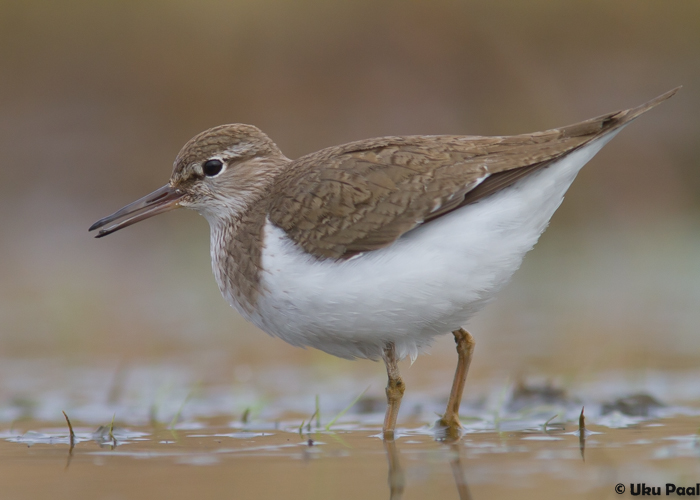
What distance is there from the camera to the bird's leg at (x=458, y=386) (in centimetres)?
513

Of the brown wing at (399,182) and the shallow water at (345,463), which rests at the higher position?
the brown wing at (399,182)

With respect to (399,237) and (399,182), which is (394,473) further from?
(399,182)

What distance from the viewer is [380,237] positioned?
16.1 ft

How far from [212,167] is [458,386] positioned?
2.19m

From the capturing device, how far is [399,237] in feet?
16.2

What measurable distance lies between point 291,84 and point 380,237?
9.03 metres

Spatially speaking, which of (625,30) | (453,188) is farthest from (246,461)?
(625,30)

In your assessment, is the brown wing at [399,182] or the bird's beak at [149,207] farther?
the bird's beak at [149,207]

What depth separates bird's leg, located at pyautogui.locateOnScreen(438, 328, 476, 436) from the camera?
513cm

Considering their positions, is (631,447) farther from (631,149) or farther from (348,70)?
(348,70)

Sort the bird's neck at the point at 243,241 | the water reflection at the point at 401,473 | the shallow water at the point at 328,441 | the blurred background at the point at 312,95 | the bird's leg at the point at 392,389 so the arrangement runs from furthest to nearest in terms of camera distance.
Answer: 1. the blurred background at the point at 312,95
2. the bird's neck at the point at 243,241
3. the bird's leg at the point at 392,389
4. the shallow water at the point at 328,441
5. the water reflection at the point at 401,473

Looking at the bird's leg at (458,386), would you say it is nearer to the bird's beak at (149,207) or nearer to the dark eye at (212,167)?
the dark eye at (212,167)

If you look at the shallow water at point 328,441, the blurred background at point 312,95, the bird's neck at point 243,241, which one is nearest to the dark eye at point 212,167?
the bird's neck at point 243,241

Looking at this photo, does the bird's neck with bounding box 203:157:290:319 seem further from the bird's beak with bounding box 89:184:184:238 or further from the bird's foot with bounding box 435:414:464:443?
the bird's foot with bounding box 435:414:464:443
